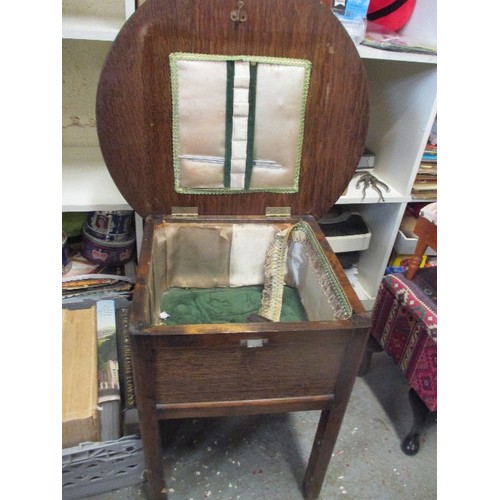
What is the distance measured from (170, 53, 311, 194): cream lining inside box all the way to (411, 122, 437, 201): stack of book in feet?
1.83

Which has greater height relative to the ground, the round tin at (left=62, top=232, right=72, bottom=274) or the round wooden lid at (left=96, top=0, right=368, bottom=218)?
the round wooden lid at (left=96, top=0, right=368, bottom=218)

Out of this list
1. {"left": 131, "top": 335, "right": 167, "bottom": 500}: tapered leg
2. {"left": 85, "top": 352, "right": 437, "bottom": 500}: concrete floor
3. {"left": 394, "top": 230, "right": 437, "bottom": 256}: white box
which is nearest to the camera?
{"left": 131, "top": 335, "right": 167, "bottom": 500}: tapered leg

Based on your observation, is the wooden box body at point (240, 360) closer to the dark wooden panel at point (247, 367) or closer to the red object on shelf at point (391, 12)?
the dark wooden panel at point (247, 367)

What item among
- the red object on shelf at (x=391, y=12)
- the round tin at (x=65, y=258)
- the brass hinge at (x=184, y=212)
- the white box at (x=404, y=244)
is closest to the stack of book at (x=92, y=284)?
the round tin at (x=65, y=258)

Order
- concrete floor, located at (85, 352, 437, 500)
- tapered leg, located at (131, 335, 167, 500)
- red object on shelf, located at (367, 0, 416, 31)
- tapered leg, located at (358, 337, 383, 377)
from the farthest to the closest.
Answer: tapered leg, located at (358, 337, 383, 377) → red object on shelf, located at (367, 0, 416, 31) → concrete floor, located at (85, 352, 437, 500) → tapered leg, located at (131, 335, 167, 500)

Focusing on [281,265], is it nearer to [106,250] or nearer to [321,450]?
[321,450]

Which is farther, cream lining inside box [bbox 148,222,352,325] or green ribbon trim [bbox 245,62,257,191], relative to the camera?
cream lining inside box [bbox 148,222,352,325]

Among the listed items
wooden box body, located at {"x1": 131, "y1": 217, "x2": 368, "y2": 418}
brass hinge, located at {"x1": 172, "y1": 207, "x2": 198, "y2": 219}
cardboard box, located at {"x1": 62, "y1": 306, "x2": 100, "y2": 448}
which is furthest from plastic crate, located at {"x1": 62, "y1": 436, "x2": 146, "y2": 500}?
brass hinge, located at {"x1": 172, "y1": 207, "x2": 198, "y2": 219}

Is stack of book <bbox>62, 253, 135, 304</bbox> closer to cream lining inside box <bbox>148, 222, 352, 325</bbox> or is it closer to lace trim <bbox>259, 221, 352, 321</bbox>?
cream lining inside box <bbox>148, 222, 352, 325</bbox>

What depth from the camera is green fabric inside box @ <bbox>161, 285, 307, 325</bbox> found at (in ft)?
2.90

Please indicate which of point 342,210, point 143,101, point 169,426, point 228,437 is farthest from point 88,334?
point 342,210

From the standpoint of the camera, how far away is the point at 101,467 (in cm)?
87

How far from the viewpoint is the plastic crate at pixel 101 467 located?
2.70 ft

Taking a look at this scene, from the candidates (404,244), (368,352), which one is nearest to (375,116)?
(404,244)
